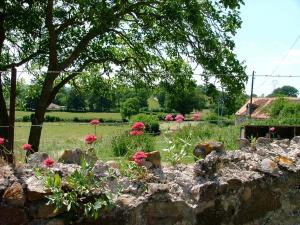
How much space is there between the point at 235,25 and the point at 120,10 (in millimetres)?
3441

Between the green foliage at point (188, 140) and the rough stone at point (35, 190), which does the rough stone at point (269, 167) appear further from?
the rough stone at point (35, 190)

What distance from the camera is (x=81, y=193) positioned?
127 inches

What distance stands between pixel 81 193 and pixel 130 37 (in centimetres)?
1259

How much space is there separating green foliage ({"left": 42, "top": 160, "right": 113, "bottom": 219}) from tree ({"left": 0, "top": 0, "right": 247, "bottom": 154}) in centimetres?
890

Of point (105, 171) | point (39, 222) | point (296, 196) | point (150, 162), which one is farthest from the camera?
point (296, 196)

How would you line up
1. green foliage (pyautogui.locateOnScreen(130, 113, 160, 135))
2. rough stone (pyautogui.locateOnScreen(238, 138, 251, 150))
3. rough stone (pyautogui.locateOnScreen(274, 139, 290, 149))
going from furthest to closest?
green foliage (pyautogui.locateOnScreen(130, 113, 160, 135)) → rough stone (pyautogui.locateOnScreen(274, 139, 290, 149)) → rough stone (pyautogui.locateOnScreen(238, 138, 251, 150))

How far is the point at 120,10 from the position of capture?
13.2m

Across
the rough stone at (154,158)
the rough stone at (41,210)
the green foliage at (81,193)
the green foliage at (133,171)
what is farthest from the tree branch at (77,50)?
the rough stone at (41,210)

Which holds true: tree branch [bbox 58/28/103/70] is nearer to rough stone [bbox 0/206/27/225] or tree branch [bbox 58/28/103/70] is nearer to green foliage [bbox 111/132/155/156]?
green foliage [bbox 111/132/155/156]

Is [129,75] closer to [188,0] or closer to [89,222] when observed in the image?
[188,0]

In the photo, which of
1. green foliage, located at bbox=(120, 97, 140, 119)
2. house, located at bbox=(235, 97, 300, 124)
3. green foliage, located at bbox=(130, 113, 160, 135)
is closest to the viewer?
green foliage, located at bbox=(130, 113, 160, 135)

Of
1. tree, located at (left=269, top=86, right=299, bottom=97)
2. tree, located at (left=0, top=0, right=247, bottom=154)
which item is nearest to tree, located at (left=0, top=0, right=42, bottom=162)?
tree, located at (left=0, top=0, right=247, bottom=154)

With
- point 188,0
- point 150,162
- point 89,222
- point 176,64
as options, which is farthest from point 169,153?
point 176,64

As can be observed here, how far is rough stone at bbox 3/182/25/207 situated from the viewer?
306 centimetres
